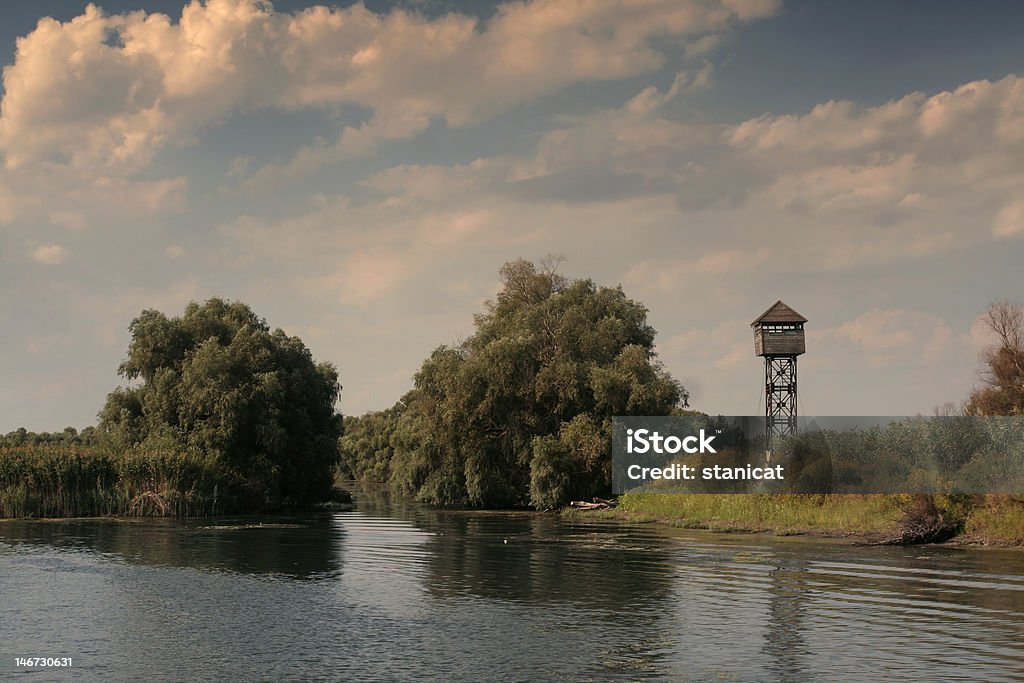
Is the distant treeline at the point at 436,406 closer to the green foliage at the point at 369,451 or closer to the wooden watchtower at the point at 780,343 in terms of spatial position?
the wooden watchtower at the point at 780,343

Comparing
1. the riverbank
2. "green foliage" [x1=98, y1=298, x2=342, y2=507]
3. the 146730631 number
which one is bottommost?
the 146730631 number

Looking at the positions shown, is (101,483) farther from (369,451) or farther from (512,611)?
(369,451)

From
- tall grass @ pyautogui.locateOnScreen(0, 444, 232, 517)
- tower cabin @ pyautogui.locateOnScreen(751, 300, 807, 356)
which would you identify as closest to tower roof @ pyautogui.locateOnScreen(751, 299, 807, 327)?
tower cabin @ pyautogui.locateOnScreen(751, 300, 807, 356)

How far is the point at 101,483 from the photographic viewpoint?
60844 mm

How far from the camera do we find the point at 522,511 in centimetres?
7244

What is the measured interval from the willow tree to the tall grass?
19.7m

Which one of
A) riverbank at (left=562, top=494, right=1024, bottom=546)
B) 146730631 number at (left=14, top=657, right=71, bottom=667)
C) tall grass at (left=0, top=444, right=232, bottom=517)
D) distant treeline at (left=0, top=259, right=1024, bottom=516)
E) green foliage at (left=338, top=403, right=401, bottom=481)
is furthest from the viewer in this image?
green foliage at (left=338, top=403, right=401, bottom=481)

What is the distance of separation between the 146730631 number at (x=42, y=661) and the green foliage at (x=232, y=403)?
5039 centimetres

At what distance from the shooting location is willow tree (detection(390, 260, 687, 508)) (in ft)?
235

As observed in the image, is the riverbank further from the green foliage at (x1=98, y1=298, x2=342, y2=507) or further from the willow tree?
the green foliage at (x1=98, y1=298, x2=342, y2=507)

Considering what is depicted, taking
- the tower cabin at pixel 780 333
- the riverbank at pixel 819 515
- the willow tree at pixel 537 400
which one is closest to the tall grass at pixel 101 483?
the willow tree at pixel 537 400

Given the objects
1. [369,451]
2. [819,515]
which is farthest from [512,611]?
[369,451]

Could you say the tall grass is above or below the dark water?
above

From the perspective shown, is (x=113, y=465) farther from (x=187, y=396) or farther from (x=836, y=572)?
(x=836, y=572)
